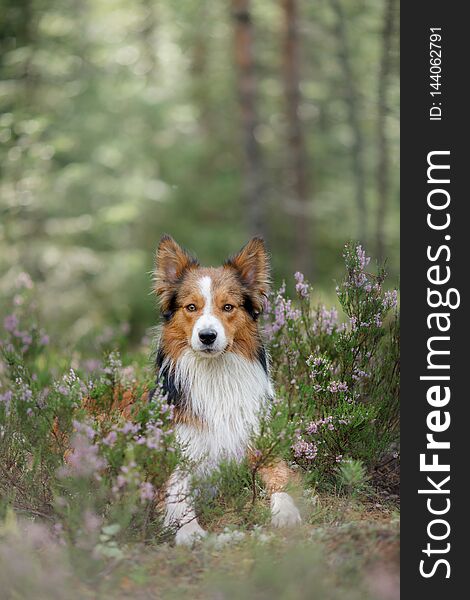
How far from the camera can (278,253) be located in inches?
851

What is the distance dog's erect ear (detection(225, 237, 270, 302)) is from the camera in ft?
18.4

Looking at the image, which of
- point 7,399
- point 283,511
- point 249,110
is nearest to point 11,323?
point 7,399

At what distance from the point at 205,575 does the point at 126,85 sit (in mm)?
14448

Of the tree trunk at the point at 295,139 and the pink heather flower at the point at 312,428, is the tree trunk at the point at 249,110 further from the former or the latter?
the pink heather flower at the point at 312,428

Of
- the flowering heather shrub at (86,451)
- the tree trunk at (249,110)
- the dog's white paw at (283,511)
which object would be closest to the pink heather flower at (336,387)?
the dog's white paw at (283,511)

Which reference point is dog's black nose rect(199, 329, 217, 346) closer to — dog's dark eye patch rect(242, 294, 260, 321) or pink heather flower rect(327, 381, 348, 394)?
dog's dark eye patch rect(242, 294, 260, 321)

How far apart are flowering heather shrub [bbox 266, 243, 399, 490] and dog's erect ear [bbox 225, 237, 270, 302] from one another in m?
0.38

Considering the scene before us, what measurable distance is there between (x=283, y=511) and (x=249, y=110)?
11.8 metres

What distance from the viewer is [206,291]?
17.4ft

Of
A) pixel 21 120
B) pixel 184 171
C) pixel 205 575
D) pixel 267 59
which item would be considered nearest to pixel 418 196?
pixel 205 575

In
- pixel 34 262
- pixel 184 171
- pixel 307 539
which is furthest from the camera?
pixel 184 171

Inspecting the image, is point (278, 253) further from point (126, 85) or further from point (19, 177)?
point (19, 177)

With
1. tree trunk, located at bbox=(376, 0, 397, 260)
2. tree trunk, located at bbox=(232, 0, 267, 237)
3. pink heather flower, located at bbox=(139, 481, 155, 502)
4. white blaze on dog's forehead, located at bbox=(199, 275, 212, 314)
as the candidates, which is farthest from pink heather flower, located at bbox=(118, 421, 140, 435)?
tree trunk, located at bbox=(232, 0, 267, 237)

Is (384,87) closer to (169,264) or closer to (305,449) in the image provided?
(169,264)
